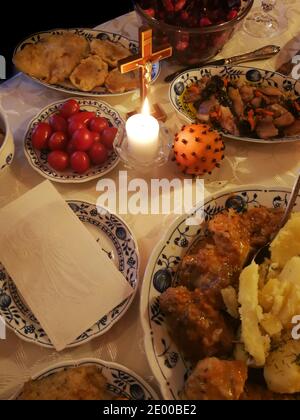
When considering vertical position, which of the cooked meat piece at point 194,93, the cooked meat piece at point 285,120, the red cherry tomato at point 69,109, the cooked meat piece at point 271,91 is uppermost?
the red cherry tomato at point 69,109

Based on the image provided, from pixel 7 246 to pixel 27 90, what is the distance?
669 mm

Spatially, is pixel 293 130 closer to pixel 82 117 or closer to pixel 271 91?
pixel 271 91

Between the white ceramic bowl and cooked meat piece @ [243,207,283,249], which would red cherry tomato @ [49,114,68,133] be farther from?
cooked meat piece @ [243,207,283,249]

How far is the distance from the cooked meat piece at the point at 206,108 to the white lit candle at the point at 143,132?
0.68 feet

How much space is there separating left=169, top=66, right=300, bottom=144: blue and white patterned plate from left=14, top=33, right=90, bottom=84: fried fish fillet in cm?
40

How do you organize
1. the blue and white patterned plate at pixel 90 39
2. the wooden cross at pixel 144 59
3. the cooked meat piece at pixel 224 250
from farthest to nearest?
the blue and white patterned plate at pixel 90 39 → the wooden cross at pixel 144 59 → the cooked meat piece at pixel 224 250

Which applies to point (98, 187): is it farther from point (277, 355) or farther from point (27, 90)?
point (277, 355)

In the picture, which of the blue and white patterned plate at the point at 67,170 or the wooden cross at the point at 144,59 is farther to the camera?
the blue and white patterned plate at the point at 67,170

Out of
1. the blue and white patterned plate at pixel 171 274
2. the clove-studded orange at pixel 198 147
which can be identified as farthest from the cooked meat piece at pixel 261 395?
the clove-studded orange at pixel 198 147

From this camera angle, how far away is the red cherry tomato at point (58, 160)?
129 centimetres

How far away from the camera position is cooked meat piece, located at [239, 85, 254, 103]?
1.43 metres

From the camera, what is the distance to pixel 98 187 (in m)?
1.32

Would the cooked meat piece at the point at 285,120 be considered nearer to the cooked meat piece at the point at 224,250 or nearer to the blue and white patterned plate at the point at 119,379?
the cooked meat piece at the point at 224,250

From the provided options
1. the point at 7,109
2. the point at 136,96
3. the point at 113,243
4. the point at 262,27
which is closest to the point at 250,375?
the point at 113,243
